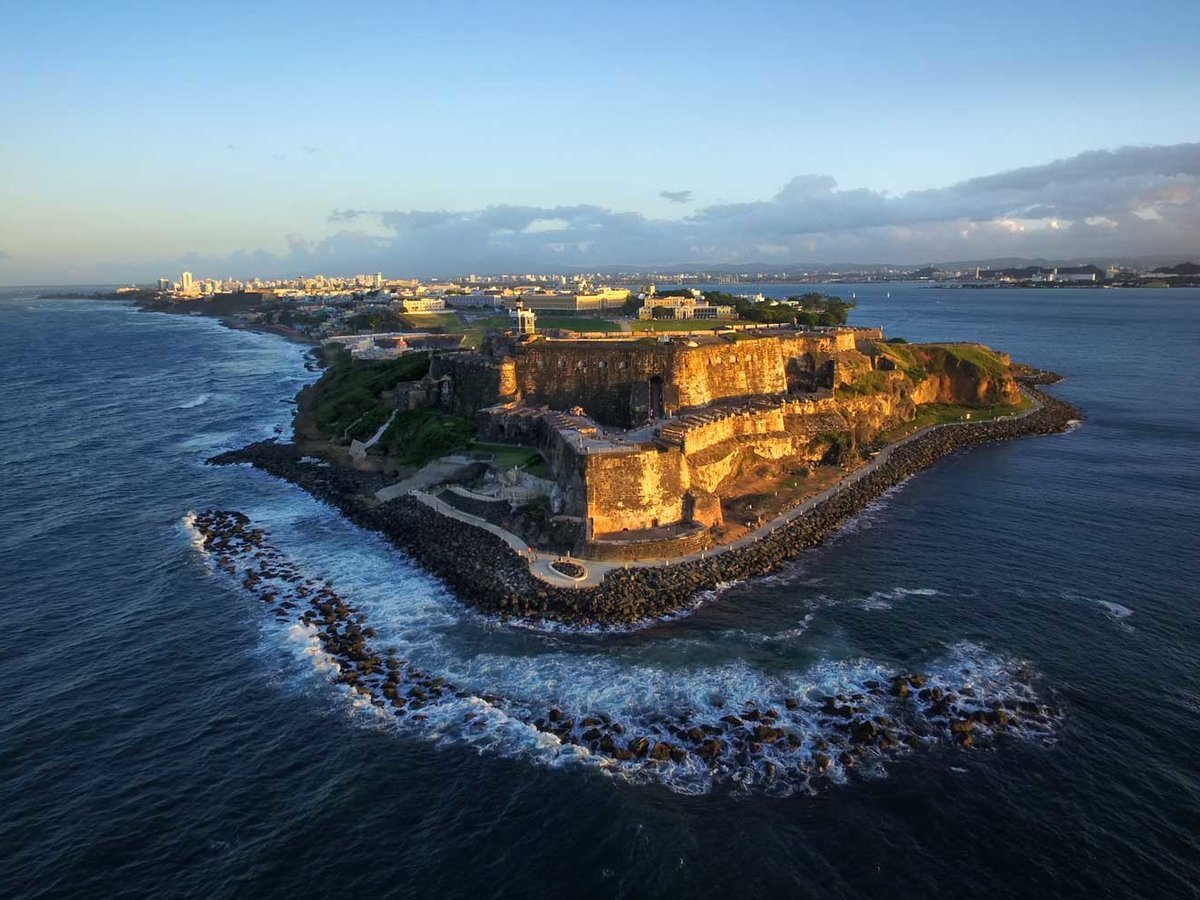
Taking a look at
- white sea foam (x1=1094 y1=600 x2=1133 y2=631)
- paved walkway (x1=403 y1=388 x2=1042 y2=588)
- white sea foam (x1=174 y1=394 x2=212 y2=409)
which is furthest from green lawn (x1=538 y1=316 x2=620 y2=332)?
white sea foam (x1=174 y1=394 x2=212 y2=409)

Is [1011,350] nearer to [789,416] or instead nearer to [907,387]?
[907,387]

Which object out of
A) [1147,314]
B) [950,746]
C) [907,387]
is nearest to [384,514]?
[950,746]

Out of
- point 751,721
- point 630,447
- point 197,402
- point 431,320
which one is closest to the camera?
point 751,721

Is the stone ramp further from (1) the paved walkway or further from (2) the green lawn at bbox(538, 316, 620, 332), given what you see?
(2) the green lawn at bbox(538, 316, 620, 332)

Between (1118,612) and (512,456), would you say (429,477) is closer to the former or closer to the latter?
(512,456)

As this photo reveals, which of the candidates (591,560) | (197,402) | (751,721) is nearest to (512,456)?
(591,560)

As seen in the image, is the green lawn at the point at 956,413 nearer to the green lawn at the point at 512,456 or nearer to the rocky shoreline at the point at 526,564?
the rocky shoreline at the point at 526,564
